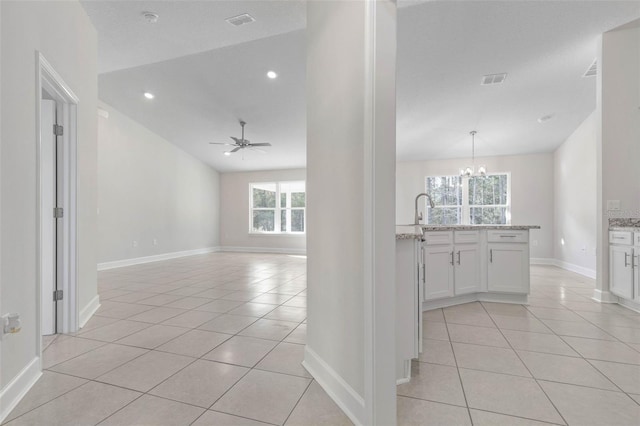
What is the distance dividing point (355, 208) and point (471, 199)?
6813 mm

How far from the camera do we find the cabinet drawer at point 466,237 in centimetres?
343

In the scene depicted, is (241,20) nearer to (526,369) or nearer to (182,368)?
(182,368)

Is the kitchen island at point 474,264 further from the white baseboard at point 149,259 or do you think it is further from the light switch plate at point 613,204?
the white baseboard at point 149,259

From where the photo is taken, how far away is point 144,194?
680 cm

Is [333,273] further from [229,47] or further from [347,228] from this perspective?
[229,47]

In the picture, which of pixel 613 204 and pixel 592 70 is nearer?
pixel 613 204

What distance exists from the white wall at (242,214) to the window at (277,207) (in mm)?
196

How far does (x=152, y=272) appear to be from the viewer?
18.3ft

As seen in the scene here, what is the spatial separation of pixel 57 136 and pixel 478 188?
759cm

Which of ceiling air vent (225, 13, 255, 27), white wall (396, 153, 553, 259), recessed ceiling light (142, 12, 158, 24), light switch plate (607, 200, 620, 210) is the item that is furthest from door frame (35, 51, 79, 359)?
white wall (396, 153, 553, 259)

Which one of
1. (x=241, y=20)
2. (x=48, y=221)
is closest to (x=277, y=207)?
(x=241, y=20)

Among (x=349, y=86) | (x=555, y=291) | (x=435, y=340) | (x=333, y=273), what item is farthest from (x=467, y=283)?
(x=349, y=86)

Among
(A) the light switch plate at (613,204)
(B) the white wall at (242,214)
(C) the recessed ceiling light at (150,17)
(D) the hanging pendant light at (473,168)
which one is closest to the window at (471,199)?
(D) the hanging pendant light at (473,168)

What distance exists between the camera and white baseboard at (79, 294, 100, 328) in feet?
9.04
